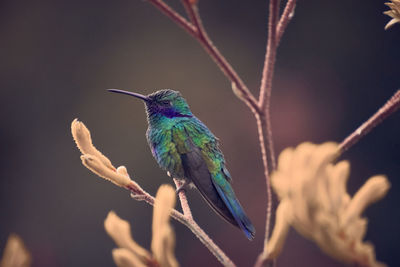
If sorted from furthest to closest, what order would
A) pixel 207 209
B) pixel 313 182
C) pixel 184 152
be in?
pixel 207 209
pixel 184 152
pixel 313 182

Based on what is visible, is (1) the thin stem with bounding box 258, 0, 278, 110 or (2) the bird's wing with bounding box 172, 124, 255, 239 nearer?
(1) the thin stem with bounding box 258, 0, 278, 110

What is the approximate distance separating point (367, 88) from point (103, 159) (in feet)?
9.70

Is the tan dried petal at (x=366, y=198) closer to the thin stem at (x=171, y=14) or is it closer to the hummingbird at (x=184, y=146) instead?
the thin stem at (x=171, y=14)

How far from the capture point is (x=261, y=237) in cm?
253

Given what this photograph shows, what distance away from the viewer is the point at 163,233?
319mm

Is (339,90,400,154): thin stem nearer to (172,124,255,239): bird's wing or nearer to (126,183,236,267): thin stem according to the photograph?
(126,183,236,267): thin stem

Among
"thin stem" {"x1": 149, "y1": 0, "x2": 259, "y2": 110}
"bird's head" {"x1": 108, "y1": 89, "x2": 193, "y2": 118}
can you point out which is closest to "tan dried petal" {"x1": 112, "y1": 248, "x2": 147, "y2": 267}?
"thin stem" {"x1": 149, "y1": 0, "x2": 259, "y2": 110}

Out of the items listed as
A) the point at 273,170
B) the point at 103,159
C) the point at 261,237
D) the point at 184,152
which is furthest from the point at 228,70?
the point at 261,237

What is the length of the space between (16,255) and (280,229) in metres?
0.18

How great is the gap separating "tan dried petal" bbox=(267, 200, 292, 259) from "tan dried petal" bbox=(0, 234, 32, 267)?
0.17 metres

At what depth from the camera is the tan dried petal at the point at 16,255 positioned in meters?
0.32

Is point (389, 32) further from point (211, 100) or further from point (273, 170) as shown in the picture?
point (273, 170)

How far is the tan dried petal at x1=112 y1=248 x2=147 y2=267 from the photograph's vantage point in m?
0.33

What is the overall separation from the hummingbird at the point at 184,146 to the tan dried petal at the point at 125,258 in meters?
0.47
